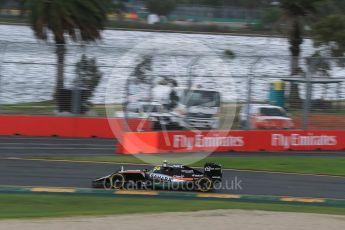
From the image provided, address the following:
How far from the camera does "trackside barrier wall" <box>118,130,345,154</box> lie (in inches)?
790

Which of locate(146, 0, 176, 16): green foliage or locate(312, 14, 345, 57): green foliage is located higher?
locate(146, 0, 176, 16): green foliage

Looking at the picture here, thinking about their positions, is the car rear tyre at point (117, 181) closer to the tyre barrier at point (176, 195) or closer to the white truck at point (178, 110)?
the tyre barrier at point (176, 195)

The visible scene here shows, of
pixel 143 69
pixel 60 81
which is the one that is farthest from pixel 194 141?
pixel 60 81

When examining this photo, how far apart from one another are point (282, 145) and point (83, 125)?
23.6 ft

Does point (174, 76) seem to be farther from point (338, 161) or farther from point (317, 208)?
point (317, 208)

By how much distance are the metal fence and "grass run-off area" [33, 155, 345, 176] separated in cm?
268

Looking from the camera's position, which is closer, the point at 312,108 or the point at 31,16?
the point at 312,108

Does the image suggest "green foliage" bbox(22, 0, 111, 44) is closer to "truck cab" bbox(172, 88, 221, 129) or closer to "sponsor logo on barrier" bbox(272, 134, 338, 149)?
"truck cab" bbox(172, 88, 221, 129)

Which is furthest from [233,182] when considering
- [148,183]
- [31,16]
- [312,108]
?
[31,16]

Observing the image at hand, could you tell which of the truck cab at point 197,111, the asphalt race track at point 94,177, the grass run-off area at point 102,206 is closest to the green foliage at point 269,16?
the truck cab at point 197,111

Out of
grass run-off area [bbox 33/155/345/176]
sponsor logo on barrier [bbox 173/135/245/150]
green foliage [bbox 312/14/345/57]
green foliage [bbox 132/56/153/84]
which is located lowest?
grass run-off area [bbox 33/155/345/176]

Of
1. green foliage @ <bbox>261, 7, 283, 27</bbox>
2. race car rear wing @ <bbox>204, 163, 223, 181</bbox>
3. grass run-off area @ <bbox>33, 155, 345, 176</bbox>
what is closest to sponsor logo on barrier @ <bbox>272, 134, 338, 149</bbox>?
grass run-off area @ <bbox>33, 155, 345, 176</bbox>

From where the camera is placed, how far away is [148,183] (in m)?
13.9

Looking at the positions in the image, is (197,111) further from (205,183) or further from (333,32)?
(333,32)
